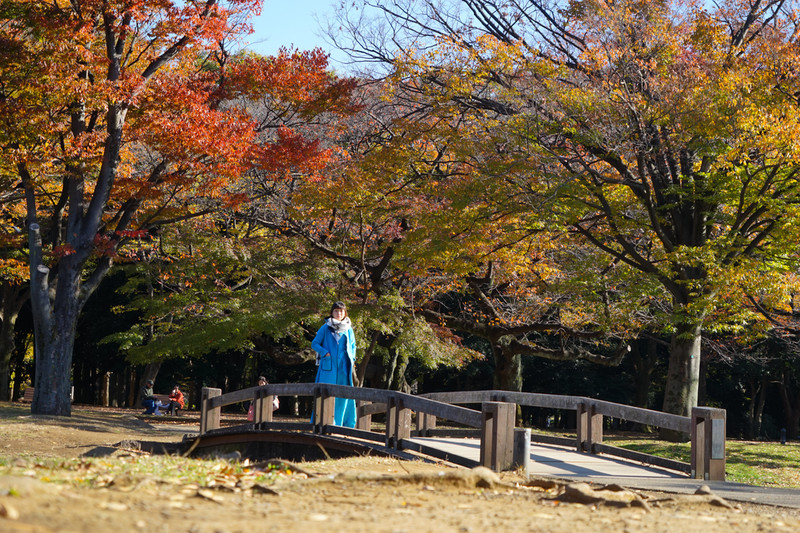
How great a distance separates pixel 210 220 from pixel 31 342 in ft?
67.9

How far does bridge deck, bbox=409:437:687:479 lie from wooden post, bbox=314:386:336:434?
1.75 metres

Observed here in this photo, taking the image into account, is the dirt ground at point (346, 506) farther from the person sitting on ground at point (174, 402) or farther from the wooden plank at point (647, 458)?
the person sitting on ground at point (174, 402)

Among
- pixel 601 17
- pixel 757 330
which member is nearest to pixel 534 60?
pixel 601 17

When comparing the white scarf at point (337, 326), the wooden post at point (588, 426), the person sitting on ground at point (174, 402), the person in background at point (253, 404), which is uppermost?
the white scarf at point (337, 326)

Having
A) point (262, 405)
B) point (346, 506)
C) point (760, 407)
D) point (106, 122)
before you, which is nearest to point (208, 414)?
point (262, 405)

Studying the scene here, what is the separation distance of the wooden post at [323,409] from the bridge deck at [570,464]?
1.75 m

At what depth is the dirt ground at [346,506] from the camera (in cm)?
409

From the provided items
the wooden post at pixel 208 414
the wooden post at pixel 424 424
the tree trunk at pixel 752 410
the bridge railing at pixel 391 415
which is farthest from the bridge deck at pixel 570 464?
the tree trunk at pixel 752 410

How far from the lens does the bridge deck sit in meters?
9.14

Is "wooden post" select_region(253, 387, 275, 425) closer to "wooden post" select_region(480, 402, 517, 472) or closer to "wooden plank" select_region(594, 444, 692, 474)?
"wooden plank" select_region(594, 444, 692, 474)

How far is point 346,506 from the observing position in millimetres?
5055

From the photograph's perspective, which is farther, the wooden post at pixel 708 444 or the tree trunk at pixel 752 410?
the tree trunk at pixel 752 410

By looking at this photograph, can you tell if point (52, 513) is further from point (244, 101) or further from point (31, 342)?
point (31, 342)

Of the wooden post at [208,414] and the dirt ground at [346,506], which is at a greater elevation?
the dirt ground at [346,506]
